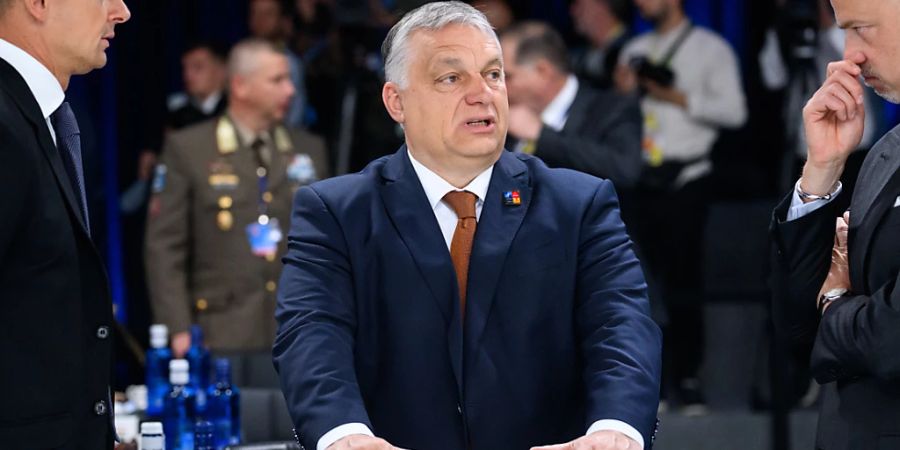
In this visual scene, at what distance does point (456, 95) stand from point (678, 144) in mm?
3625

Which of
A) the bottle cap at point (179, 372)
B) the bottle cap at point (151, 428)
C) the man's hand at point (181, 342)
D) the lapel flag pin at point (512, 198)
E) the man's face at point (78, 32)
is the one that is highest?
the man's face at point (78, 32)

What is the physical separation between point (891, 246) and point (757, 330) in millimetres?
3894

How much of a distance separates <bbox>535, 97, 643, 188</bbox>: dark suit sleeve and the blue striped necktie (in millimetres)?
2716

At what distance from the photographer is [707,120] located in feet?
21.9

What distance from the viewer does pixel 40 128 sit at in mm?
2881

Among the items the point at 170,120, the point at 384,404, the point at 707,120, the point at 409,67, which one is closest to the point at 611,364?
the point at 384,404

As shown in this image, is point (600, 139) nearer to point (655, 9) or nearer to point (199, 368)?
point (655, 9)

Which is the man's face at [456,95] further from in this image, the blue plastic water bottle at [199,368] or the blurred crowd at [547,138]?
the blurred crowd at [547,138]

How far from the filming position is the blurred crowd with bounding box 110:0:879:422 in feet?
19.5

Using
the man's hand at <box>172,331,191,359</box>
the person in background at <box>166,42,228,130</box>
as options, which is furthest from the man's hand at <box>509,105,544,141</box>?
the person in background at <box>166,42,228,130</box>

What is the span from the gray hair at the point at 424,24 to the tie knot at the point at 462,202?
0.29 metres

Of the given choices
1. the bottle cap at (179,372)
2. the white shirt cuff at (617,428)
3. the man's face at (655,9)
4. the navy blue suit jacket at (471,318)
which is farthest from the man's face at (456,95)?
the man's face at (655,9)

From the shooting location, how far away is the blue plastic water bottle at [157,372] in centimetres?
461

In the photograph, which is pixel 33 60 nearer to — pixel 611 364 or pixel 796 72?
pixel 611 364
